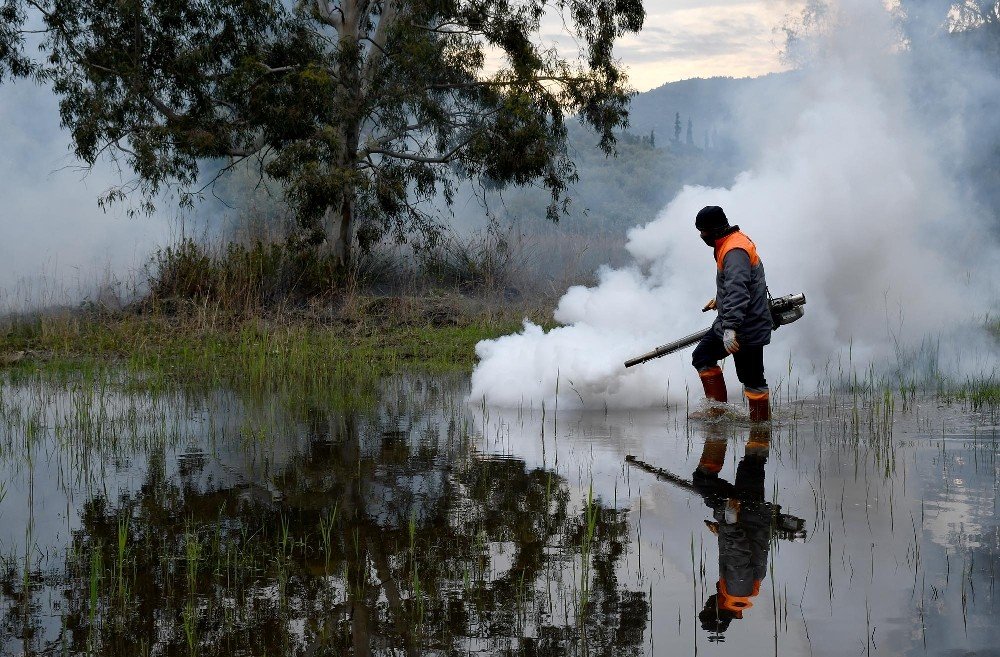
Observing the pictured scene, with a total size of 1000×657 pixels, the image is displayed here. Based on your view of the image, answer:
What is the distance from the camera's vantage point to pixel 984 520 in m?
5.95

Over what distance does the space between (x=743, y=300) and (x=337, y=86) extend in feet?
48.4

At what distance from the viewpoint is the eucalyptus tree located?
70.0ft

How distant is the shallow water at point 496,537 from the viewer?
4.35 meters

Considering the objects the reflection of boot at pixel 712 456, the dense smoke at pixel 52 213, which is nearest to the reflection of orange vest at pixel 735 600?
the reflection of boot at pixel 712 456

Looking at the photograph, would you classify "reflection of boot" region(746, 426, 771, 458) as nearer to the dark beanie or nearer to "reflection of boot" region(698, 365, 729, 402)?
"reflection of boot" region(698, 365, 729, 402)

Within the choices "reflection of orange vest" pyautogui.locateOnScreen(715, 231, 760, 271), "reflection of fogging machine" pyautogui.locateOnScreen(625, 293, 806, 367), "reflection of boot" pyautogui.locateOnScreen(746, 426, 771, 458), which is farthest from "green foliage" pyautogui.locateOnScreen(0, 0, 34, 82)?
"reflection of boot" pyautogui.locateOnScreen(746, 426, 771, 458)

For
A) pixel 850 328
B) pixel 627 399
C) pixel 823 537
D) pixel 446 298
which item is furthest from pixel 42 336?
pixel 823 537

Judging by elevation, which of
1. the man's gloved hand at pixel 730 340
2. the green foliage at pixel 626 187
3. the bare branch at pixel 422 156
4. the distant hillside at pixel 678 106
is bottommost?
the man's gloved hand at pixel 730 340

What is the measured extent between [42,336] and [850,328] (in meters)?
12.0

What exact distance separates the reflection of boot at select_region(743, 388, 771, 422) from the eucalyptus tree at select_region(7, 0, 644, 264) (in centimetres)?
1277

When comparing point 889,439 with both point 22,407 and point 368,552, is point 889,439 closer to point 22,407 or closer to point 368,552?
point 368,552

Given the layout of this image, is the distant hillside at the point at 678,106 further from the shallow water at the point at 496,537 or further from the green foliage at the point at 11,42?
the shallow water at the point at 496,537

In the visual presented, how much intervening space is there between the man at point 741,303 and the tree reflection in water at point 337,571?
7.79 ft

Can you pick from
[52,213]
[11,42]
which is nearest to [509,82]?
[11,42]
